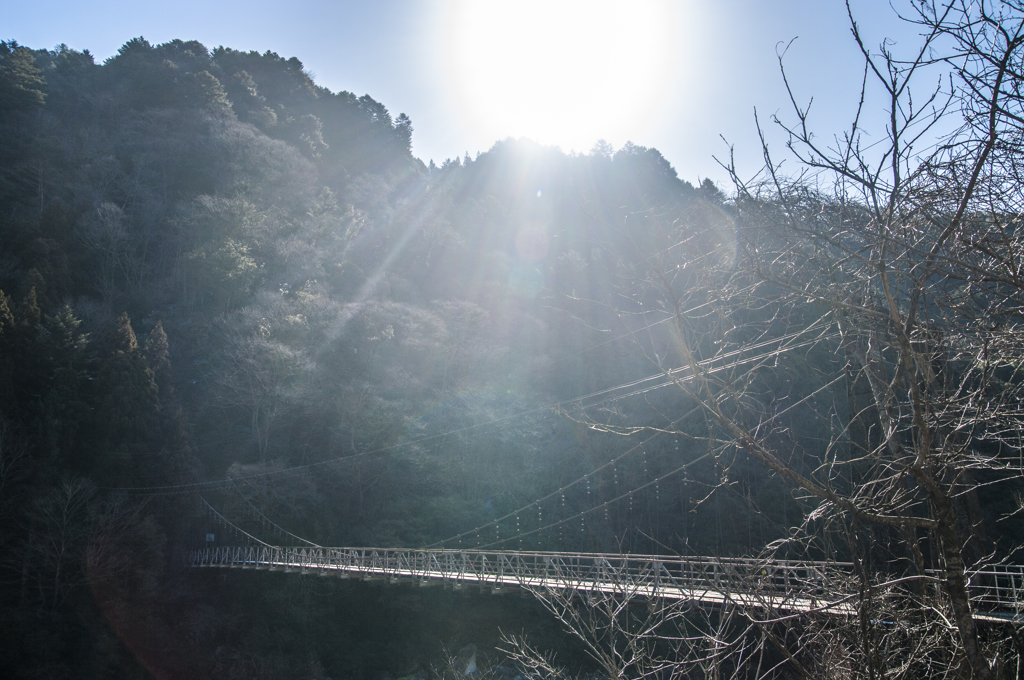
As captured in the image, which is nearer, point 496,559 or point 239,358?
point 496,559

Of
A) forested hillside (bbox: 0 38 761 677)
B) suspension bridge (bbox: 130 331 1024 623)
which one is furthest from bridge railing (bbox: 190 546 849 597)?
forested hillside (bbox: 0 38 761 677)

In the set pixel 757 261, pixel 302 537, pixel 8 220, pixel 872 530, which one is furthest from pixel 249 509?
pixel 757 261

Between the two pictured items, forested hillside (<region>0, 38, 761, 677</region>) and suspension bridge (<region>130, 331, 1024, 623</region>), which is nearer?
suspension bridge (<region>130, 331, 1024, 623</region>)

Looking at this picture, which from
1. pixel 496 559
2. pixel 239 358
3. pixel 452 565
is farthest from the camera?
pixel 239 358

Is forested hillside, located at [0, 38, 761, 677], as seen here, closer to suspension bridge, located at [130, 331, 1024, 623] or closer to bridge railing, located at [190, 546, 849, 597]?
suspension bridge, located at [130, 331, 1024, 623]

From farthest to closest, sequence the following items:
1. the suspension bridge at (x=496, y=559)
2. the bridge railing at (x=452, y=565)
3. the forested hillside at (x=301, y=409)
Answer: the forested hillside at (x=301, y=409), the bridge railing at (x=452, y=565), the suspension bridge at (x=496, y=559)

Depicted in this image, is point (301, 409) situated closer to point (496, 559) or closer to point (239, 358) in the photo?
point (239, 358)

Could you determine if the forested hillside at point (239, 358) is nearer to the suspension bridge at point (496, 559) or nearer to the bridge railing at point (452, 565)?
the suspension bridge at point (496, 559)

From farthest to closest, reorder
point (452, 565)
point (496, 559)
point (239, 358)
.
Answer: point (239, 358) < point (496, 559) < point (452, 565)

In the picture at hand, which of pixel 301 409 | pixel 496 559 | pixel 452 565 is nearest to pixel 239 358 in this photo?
pixel 301 409

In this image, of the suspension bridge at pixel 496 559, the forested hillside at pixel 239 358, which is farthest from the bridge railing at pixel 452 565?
the forested hillside at pixel 239 358

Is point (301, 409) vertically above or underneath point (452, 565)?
above

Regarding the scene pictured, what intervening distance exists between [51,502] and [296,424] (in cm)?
592

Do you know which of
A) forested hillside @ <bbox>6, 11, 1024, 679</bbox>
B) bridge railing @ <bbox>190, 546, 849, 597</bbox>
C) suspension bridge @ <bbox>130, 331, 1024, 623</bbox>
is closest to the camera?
suspension bridge @ <bbox>130, 331, 1024, 623</bbox>
